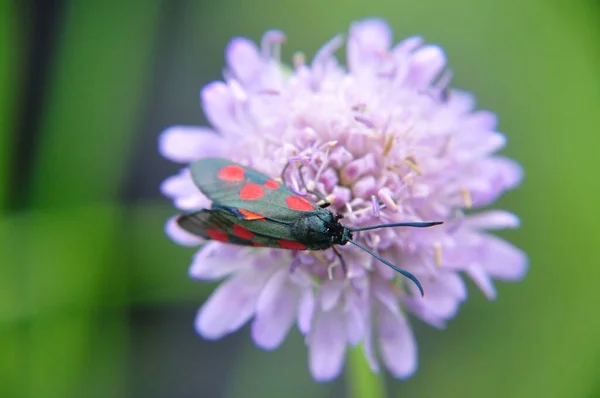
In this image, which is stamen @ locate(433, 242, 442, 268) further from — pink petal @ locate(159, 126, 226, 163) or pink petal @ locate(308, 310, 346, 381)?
pink petal @ locate(159, 126, 226, 163)

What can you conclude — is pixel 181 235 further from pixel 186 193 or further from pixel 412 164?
→ pixel 412 164

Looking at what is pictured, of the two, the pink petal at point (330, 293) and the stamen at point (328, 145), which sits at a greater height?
the stamen at point (328, 145)

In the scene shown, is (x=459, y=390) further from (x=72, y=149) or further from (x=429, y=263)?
(x=72, y=149)

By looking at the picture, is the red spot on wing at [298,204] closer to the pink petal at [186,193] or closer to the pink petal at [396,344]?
the pink petal at [186,193]

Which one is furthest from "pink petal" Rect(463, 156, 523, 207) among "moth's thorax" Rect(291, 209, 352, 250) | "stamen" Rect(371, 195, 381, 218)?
"moth's thorax" Rect(291, 209, 352, 250)

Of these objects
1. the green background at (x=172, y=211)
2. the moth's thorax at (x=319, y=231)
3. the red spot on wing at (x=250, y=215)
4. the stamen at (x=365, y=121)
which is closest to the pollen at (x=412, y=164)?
the stamen at (x=365, y=121)

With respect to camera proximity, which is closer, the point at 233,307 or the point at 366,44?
the point at 233,307

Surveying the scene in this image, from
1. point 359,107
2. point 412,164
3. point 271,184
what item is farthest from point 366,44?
point 271,184
